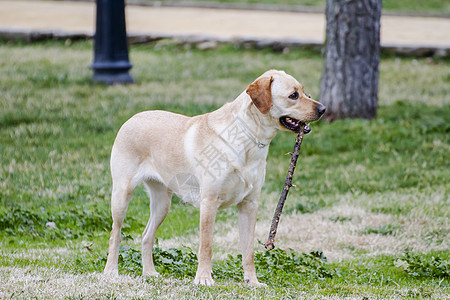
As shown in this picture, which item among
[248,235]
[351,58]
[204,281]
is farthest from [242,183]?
[351,58]

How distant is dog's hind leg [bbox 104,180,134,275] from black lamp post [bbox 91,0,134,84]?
7.85 metres

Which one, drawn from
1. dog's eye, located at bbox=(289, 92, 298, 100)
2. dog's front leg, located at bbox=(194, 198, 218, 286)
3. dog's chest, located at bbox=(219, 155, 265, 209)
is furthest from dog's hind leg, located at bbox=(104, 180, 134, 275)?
dog's eye, located at bbox=(289, 92, 298, 100)

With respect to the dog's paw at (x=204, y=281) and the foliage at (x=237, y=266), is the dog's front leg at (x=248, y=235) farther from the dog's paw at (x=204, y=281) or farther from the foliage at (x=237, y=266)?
the dog's paw at (x=204, y=281)

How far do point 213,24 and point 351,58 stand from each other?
9502 mm

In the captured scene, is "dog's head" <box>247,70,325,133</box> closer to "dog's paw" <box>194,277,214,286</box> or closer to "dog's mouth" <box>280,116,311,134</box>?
"dog's mouth" <box>280,116,311,134</box>

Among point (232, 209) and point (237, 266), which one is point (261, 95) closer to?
point (237, 266)

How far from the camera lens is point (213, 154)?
16.8ft

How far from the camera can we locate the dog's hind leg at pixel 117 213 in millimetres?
5578

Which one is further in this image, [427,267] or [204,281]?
[427,267]

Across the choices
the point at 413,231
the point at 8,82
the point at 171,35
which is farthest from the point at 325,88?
the point at 171,35

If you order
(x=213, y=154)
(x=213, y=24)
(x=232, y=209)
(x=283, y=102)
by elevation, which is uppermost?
(x=283, y=102)

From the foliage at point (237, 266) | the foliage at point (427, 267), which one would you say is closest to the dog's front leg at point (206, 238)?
the foliage at point (237, 266)

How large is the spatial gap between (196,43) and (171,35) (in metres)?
0.78

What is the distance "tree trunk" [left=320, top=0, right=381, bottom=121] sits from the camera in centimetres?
1057
